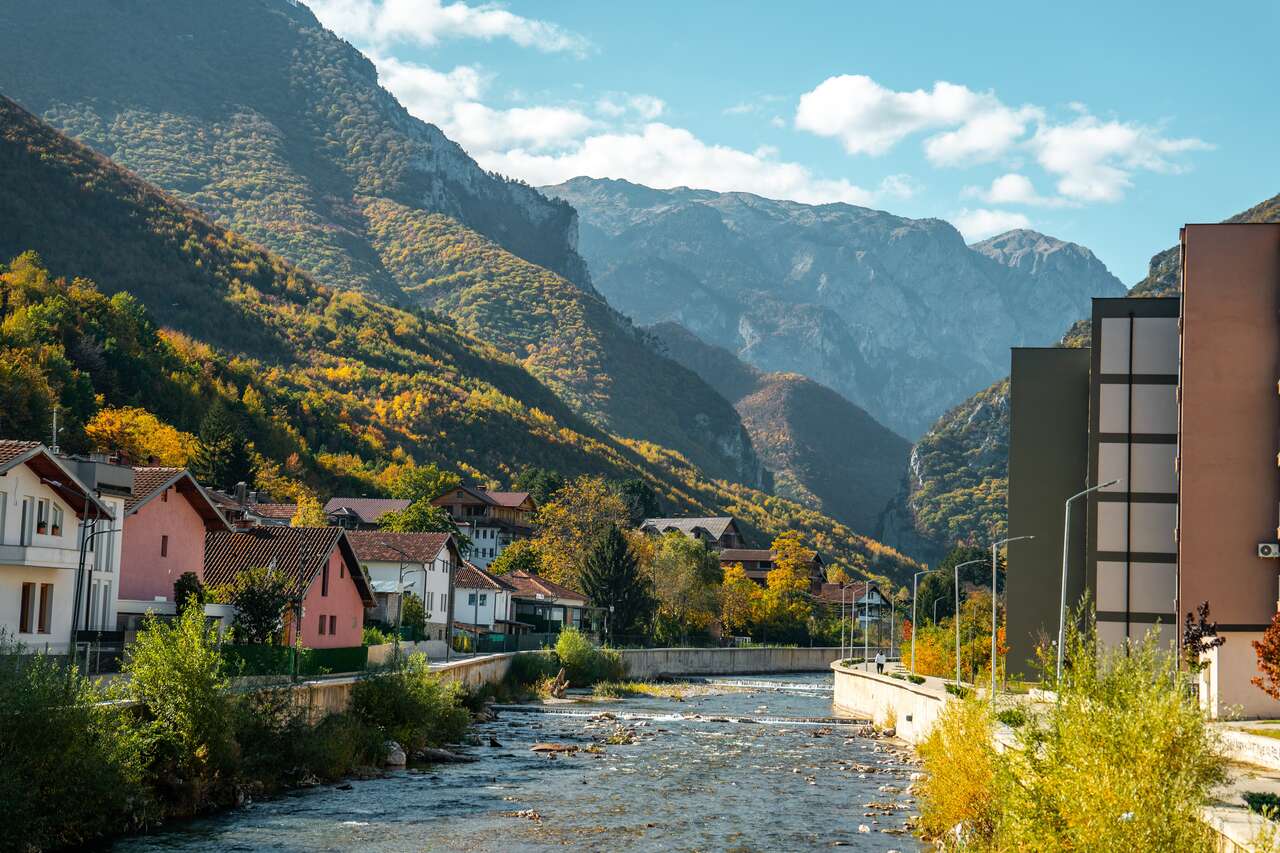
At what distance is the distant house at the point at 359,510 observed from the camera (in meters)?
128

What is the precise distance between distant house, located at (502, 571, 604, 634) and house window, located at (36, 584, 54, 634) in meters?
68.2

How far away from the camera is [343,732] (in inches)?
1838

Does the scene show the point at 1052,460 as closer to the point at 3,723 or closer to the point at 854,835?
the point at 854,835

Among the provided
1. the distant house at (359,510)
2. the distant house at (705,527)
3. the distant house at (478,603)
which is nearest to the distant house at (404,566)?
the distant house at (478,603)

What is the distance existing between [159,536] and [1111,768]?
48476mm

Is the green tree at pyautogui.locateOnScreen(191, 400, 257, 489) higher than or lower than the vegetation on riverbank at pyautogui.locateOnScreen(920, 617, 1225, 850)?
higher

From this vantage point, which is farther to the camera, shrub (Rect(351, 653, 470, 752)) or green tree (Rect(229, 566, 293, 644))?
green tree (Rect(229, 566, 293, 644))

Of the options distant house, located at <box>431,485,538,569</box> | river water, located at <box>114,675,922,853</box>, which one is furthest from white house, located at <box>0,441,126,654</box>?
distant house, located at <box>431,485,538,569</box>

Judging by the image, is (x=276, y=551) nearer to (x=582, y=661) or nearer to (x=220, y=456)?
(x=582, y=661)

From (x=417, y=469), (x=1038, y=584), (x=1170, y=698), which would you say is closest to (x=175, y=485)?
(x=1038, y=584)

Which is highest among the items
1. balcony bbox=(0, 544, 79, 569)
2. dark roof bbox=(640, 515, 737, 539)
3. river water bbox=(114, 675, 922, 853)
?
dark roof bbox=(640, 515, 737, 539)

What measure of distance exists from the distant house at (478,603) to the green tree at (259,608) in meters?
44.7

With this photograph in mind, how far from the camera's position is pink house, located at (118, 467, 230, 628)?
189 feet

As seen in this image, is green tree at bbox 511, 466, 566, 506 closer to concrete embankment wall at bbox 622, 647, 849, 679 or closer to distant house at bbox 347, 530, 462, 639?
concrete embankment wall at bbox 622, 647, 849, 679
